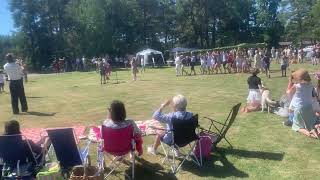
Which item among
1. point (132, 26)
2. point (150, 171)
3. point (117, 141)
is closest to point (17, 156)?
point (117, 141)

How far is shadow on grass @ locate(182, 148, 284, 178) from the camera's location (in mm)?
7320

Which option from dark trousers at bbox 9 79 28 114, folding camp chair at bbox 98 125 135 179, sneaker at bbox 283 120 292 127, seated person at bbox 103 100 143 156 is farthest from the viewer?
dark trousers at bbox 9 79 28 114

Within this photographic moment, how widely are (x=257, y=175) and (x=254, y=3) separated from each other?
85.6 m

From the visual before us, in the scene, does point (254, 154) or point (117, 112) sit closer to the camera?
point (117, 112)

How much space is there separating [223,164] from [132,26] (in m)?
62.2

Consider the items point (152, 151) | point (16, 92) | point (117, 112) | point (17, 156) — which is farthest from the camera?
point (16, 92)

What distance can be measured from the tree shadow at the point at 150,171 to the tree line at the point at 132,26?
182 feet

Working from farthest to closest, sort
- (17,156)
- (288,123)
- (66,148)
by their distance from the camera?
(288,123), (66,148), (17,156)

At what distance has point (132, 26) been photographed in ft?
226

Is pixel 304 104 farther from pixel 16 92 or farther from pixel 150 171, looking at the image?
pixel 16 92

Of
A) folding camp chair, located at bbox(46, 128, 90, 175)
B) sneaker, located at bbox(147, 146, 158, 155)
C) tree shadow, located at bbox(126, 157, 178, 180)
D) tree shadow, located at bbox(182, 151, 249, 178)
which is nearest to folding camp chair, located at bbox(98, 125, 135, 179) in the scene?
folding camp chair, located at bbox(46, 128, 90, 175)

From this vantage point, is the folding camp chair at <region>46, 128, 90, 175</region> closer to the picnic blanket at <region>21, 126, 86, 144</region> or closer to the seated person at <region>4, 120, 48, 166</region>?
the seated person at <region>4, 120, 48, 166</region>

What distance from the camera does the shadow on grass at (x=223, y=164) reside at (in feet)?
24.0

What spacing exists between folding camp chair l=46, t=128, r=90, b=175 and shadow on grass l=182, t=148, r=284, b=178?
1809mm
